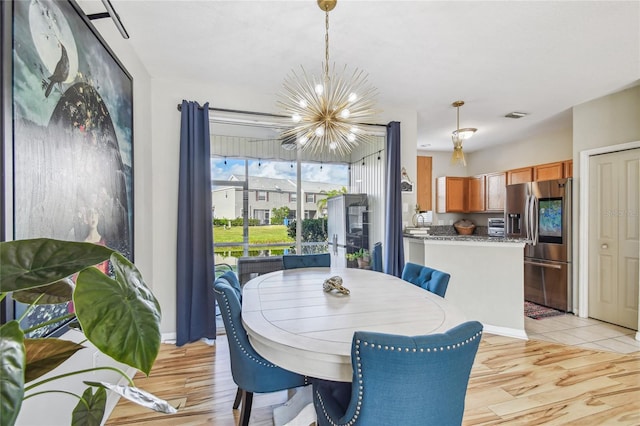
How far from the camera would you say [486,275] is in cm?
338

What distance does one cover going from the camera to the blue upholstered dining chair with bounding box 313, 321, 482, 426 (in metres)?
1.00

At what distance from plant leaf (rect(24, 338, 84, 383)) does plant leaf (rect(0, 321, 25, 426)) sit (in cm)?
18

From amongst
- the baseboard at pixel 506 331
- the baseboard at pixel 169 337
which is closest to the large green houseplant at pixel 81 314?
the baseboard at pixel 169 337

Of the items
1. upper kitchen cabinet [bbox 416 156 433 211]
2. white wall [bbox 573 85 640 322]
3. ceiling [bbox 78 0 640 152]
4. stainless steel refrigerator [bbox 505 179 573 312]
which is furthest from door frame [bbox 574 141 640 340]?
upper kitchen cabinet [bbox 416 156 433 211]

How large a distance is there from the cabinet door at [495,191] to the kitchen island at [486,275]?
8.20 ft

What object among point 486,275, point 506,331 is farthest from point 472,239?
point 506,331

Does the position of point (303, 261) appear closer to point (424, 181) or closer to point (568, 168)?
point (424, 181)

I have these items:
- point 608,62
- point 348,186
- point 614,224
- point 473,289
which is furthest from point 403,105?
point 614,224

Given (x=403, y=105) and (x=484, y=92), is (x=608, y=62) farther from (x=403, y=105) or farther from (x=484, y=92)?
(x=403, y=105)

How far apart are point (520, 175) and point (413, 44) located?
3933mm

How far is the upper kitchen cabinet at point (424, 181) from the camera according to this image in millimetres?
5719

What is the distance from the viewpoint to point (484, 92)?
343 centimetres

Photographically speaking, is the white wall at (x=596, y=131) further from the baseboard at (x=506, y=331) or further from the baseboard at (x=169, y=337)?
the baseboard at (x=169, y=337)

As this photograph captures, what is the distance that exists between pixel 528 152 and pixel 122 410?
651 cm
